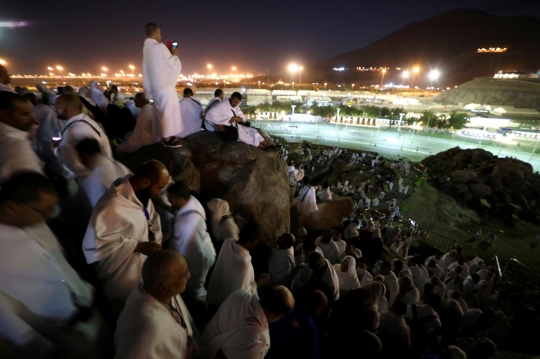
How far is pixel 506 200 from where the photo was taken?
16047 millimetres

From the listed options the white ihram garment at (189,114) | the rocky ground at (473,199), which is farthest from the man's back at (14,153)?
the rocky ground at (473,199)

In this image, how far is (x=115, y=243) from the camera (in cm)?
229

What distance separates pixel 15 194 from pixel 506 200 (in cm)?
2176

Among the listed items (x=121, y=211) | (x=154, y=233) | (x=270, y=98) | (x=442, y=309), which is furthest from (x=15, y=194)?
(x=270, y=98)

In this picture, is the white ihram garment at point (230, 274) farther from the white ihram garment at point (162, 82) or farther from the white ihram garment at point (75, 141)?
the white ihram garment at point (162, 82)

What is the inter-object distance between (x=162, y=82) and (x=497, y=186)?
21.2 metres

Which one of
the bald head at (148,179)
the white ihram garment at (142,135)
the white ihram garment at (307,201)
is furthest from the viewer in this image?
the white ihram garment at (307,201)

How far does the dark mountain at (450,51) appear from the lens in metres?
90.4

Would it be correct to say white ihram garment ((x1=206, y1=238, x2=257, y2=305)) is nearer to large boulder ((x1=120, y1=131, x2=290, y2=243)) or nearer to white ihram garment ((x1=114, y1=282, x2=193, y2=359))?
white ihram garment ((x1=114, y1=282, x2=193, y2=359))

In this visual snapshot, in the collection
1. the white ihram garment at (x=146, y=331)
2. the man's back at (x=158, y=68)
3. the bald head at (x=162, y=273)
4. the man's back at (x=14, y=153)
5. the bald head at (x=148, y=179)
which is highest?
the man's back at (x=158, y=68)

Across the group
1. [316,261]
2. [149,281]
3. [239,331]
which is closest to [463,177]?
[316,261]

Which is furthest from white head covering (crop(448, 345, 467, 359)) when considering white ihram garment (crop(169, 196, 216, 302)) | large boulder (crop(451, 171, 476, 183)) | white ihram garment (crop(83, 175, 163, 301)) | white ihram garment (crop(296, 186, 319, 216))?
large boulder (crop(451, 171, 476, 183))

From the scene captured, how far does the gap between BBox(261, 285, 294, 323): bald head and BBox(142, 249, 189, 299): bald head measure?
0.74 metres

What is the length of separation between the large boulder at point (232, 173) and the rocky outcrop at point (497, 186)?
15.6 metres
